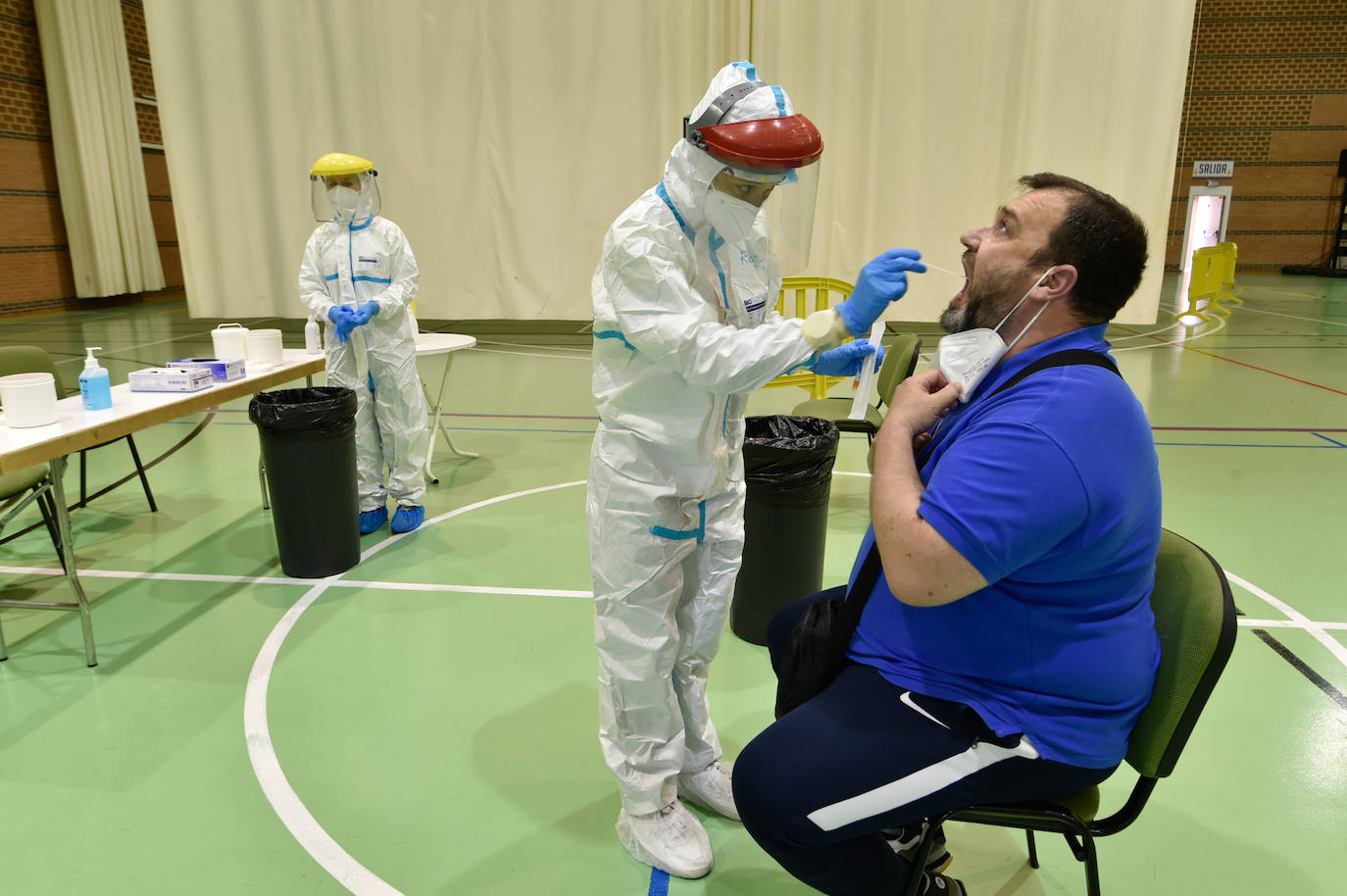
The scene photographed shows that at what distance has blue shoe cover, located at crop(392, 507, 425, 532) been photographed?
4.23m

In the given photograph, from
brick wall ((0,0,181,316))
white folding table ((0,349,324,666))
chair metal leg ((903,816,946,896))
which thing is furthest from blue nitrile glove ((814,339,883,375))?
brick wall ((0,0,181,316))

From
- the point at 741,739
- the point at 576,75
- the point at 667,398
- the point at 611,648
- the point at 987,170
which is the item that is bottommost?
the point at 741,739

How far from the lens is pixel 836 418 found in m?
3.78

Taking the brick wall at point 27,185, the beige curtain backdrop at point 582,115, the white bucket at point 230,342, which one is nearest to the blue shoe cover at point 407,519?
the white bucket at point 230,342

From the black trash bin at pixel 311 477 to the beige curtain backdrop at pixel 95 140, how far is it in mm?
10475

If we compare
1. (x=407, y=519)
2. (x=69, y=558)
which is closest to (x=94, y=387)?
(x=69, y=558)

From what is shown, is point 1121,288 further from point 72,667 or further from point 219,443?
point 219,443

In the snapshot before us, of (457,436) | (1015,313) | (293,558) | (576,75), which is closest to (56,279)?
(576,75)

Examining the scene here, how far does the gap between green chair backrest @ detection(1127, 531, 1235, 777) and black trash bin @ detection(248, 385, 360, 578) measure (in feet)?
10.1

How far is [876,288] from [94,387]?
283 cm

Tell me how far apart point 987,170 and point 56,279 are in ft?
40.3

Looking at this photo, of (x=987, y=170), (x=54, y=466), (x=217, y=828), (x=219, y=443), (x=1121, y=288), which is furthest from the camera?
(x=987, y=170)

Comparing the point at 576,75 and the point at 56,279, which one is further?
the point at 56,279

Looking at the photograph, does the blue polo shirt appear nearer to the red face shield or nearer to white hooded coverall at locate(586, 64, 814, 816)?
white hooded coverall at locate(586, 64, 814, 816)
